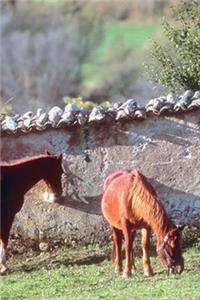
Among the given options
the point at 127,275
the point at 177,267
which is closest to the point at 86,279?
the point at 127,275

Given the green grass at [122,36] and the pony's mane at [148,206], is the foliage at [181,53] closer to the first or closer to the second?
the pony's mane at [148,206]

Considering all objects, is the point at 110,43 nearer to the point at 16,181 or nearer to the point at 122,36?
the point at 122,36

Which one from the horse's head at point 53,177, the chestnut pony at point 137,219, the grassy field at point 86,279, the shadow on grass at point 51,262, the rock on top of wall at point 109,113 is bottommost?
the grassy field at point 86,279

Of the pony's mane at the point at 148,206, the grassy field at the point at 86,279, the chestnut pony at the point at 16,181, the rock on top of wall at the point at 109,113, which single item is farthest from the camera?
the rock on top of wall at the point at 109,113

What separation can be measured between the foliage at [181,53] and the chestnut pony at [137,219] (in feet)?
7.96

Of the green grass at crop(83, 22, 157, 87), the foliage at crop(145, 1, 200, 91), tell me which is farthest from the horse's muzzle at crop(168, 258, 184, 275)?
the green grass at crop(83, 22, 157, 87)

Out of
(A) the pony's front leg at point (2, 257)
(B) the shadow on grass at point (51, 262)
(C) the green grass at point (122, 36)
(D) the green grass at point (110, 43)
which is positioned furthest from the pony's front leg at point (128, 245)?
(D) the green grass at point (110, 43)

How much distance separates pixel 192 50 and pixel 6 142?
8.23 ft

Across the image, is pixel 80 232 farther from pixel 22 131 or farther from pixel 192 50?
pixel 192 50

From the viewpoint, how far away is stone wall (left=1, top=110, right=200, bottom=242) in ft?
38.3

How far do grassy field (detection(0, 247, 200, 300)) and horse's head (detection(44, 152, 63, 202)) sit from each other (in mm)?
676

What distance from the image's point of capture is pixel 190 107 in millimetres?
11539

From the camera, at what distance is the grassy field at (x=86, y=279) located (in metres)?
9.17

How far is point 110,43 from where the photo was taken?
3916 cm
